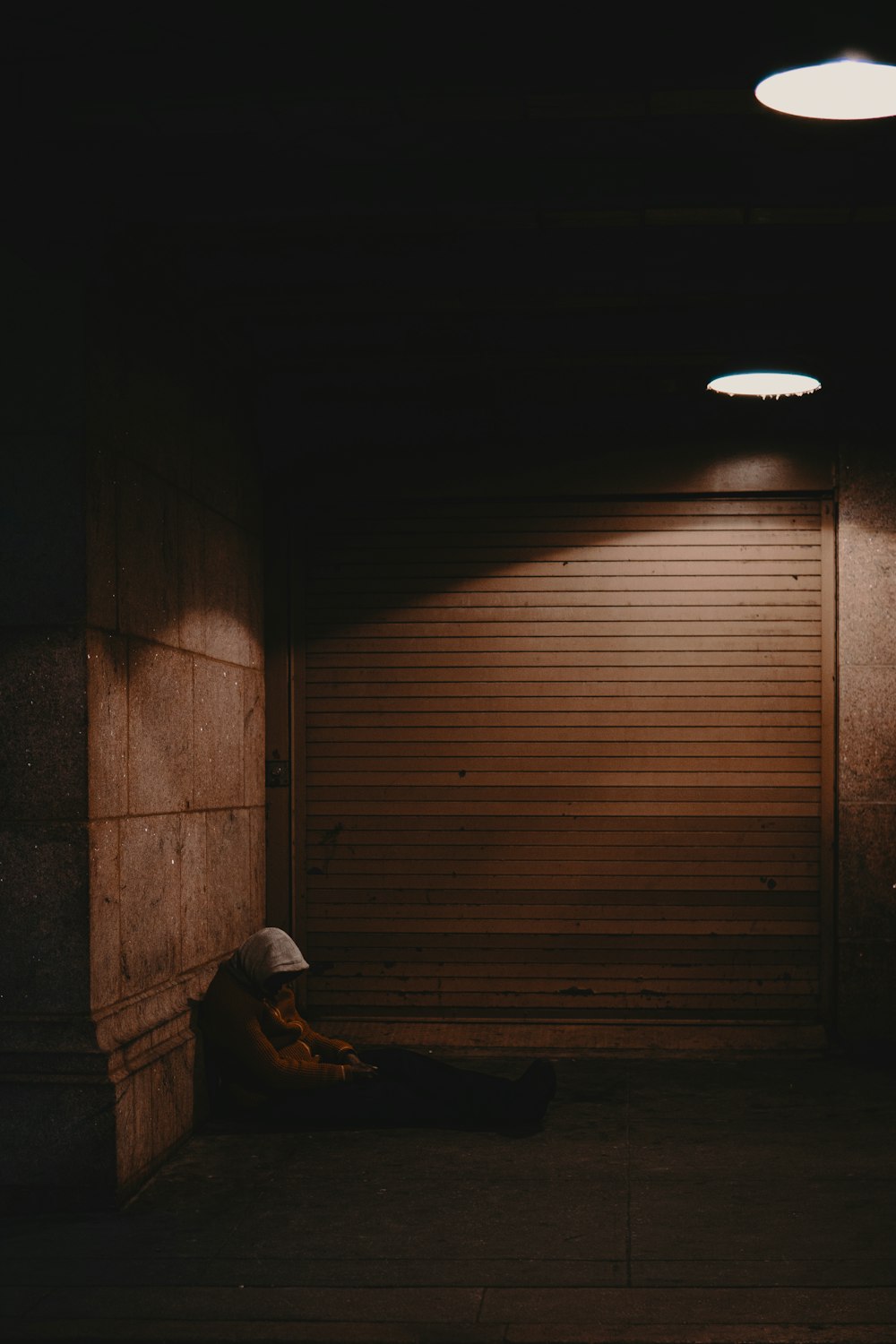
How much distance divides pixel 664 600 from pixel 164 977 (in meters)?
4.06

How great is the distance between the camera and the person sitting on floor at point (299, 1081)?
707 cm

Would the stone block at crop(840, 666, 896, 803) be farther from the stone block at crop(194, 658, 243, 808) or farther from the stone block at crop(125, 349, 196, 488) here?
the stone block at crop(125, 349, 196, 488)

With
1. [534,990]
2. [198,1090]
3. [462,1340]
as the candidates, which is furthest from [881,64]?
[534,990]

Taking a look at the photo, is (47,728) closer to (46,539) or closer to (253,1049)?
(46,539)

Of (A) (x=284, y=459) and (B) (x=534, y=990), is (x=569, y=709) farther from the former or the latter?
(A) (x=284, y=459)

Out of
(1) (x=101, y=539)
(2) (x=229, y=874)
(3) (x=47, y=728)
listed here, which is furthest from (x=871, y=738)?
(3) (x=47, y=728)

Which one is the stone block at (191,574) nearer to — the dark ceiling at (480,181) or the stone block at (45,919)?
the dark ceiling at (480,181)

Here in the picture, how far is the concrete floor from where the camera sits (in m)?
4.71

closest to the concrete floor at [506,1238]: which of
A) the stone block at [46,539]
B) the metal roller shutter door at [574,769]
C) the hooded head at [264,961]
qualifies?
the hooded head at [264,961]

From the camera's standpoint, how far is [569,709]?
9.14 metres

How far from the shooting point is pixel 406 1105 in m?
7.18

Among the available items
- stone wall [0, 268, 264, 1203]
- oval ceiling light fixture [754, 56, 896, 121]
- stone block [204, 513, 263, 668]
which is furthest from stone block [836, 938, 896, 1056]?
oval ceiling light fixture [754, 56, 896, 121]

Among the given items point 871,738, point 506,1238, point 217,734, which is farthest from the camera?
point 871,738

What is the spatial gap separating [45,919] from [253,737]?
2.99 metres
